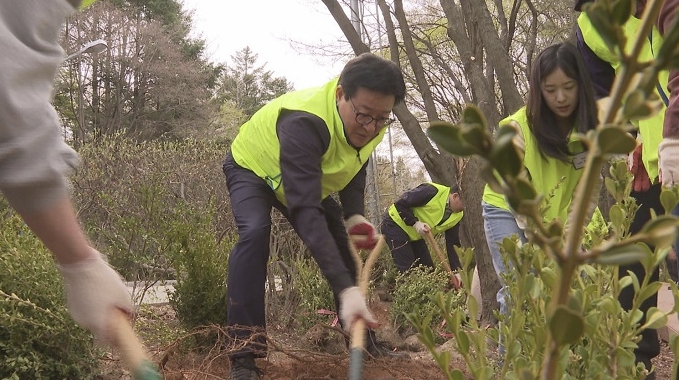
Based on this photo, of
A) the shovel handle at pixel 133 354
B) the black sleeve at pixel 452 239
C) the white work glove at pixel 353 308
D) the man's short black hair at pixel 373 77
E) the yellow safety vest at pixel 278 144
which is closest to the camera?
the shovel handle at pixel 133 354

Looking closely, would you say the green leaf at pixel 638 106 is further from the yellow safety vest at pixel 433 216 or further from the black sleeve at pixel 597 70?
the yellow safety vest at pixel 433 216

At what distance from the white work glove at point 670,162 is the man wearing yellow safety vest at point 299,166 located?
3.74 feet

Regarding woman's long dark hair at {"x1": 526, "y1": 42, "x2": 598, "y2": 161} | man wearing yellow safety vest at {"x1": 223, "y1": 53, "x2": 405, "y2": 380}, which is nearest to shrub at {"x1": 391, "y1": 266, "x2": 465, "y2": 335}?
man wearing yellow safety vest at {"x1": 223, "y1": 53, "x2": 405, "y2": 380}

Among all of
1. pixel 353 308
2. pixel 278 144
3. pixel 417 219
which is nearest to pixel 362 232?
pixel 278 144

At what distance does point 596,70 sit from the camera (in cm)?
270

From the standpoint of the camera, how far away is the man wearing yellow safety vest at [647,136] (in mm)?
1771

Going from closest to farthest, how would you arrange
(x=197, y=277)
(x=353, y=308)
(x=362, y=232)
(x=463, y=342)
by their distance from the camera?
(x=463, y=342) → (x=353, y=308) → (x=362, y=232) → (x=197, y=277)

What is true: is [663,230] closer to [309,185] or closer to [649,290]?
[649,290]

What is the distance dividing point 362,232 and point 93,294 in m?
2.14

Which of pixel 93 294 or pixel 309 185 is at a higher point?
pixel 309 185

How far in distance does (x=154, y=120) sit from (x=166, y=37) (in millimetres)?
3006

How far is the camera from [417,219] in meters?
6.74

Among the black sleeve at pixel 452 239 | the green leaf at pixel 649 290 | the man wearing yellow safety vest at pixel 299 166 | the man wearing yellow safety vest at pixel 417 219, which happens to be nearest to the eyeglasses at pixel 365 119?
the man wearing yellow safety vest at pixel 299 166

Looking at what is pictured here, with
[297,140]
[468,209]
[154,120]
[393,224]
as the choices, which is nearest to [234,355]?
[297,140]
